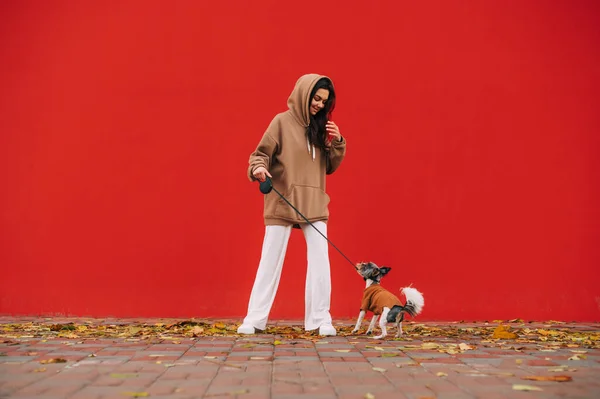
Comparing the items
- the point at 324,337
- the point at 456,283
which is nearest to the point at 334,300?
the point at 456,283

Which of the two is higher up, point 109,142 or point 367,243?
point 109,142

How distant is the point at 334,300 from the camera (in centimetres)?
612

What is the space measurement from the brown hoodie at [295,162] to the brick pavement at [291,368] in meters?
0.90

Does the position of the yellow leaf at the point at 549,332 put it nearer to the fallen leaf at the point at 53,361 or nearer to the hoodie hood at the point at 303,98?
the hoodie hood at the point at 303,98

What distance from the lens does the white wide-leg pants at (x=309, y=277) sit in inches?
195

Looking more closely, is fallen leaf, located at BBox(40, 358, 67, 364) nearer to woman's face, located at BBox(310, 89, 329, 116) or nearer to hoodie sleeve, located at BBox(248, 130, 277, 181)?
hoodie sleeve, located at BBox(248, 130, 277, 181)

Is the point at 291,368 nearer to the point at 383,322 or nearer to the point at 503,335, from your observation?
the point at 383,322

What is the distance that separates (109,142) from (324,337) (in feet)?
9.16

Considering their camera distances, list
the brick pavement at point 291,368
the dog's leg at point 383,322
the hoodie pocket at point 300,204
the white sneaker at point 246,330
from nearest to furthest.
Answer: the brick pavement at point 291,368
the dog's leg at point 383,322
the white sneaker at point 246,330
the hoodie pocket at point 300,204

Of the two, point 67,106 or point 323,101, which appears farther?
point 67,106

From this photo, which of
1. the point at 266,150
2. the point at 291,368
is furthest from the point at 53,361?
the point at 266,150

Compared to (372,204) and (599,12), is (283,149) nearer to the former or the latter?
(372,204)

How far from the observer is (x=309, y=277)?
5.02 meters

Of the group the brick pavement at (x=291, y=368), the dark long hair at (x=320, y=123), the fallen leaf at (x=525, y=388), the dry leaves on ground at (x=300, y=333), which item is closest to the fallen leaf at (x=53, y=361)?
the brick pavement at (x=291, y=368)
